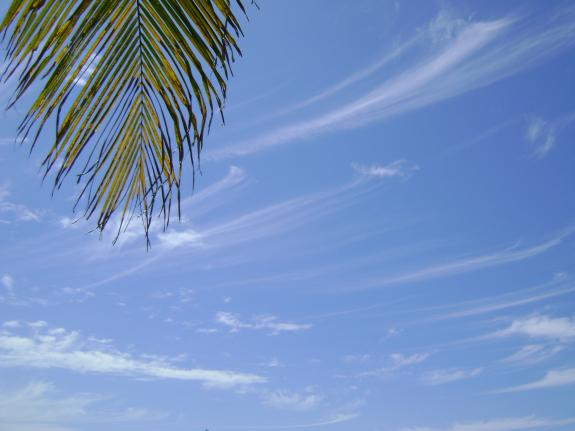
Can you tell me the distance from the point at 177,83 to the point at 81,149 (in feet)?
2.03

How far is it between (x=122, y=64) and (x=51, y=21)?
0.42 m

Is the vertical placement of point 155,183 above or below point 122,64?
below

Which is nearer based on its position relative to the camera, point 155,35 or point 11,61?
point 11,61

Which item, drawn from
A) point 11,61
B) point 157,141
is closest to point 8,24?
point 11,61

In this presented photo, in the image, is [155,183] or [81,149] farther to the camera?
[155,183]

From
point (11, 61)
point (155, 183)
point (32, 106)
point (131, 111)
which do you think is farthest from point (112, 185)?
point (11, 61)

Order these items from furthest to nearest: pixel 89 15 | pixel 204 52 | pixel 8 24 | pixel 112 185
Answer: pixel 112 185
pixel 204 52
pixel 89 15
pixel 8 24

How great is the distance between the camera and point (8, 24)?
2473 mm

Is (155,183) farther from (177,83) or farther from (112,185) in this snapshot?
(177,83)

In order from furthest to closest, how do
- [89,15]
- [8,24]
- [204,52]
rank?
[204,52], [89,15], [8,24]

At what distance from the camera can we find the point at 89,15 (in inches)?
104

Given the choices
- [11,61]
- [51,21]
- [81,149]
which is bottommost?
[81,149]

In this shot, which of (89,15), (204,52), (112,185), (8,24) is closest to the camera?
(8,24)

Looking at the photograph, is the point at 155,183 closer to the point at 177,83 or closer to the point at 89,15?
the point at 177,83
